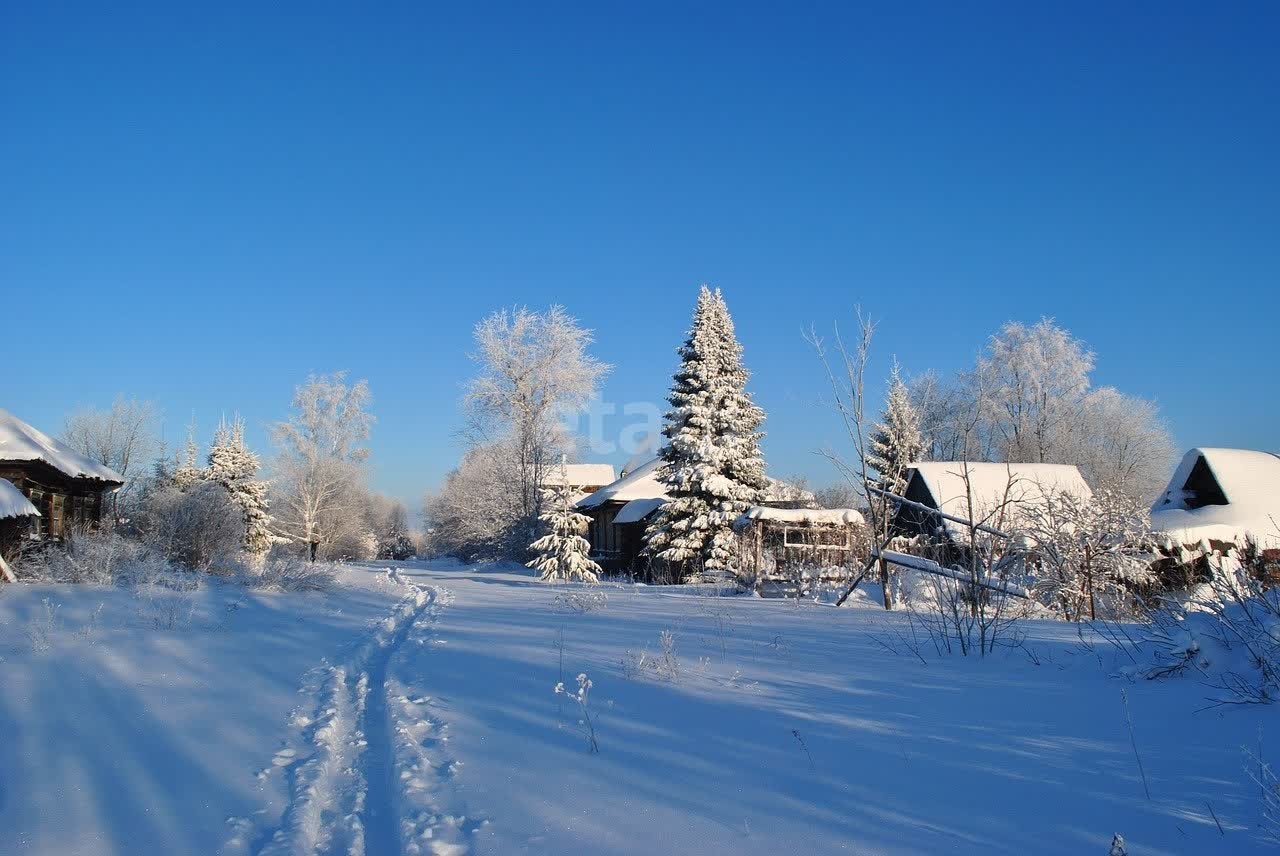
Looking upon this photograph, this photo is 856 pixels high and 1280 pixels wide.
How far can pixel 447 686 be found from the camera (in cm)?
708

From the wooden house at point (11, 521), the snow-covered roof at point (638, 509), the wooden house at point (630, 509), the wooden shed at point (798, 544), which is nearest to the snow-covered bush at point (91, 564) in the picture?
the wooden house at point (11, 521)

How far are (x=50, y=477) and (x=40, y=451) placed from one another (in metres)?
2.99

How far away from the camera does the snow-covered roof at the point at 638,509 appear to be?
98.0ft

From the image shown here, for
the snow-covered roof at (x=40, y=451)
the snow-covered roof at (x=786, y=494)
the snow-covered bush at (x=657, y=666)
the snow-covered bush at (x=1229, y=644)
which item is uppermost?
the snow-covered roof at (x=40, y=451)

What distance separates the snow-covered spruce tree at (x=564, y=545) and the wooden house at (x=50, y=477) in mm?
13036

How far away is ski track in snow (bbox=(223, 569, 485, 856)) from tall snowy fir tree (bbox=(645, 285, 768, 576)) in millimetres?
17958

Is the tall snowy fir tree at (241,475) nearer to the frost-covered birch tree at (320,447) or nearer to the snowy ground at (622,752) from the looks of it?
the frost-covered birch tree at (320,447)

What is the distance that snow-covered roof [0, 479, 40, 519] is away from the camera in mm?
15531

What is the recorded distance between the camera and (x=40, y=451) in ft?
68.5

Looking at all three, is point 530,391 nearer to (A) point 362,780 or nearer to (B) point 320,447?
(B) point 320,447

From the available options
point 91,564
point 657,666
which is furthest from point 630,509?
point 657,666

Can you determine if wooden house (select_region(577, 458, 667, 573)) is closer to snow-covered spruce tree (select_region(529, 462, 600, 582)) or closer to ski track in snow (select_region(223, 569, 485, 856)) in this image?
snow-covered spruce tree (select_region(529, 462, 600, 582))

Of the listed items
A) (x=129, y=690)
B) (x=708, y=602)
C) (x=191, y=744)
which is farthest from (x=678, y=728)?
(x=708, y=602)

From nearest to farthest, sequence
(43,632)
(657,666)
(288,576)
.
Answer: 1. (657,666)
2. (43,632)
3. (288,576)
